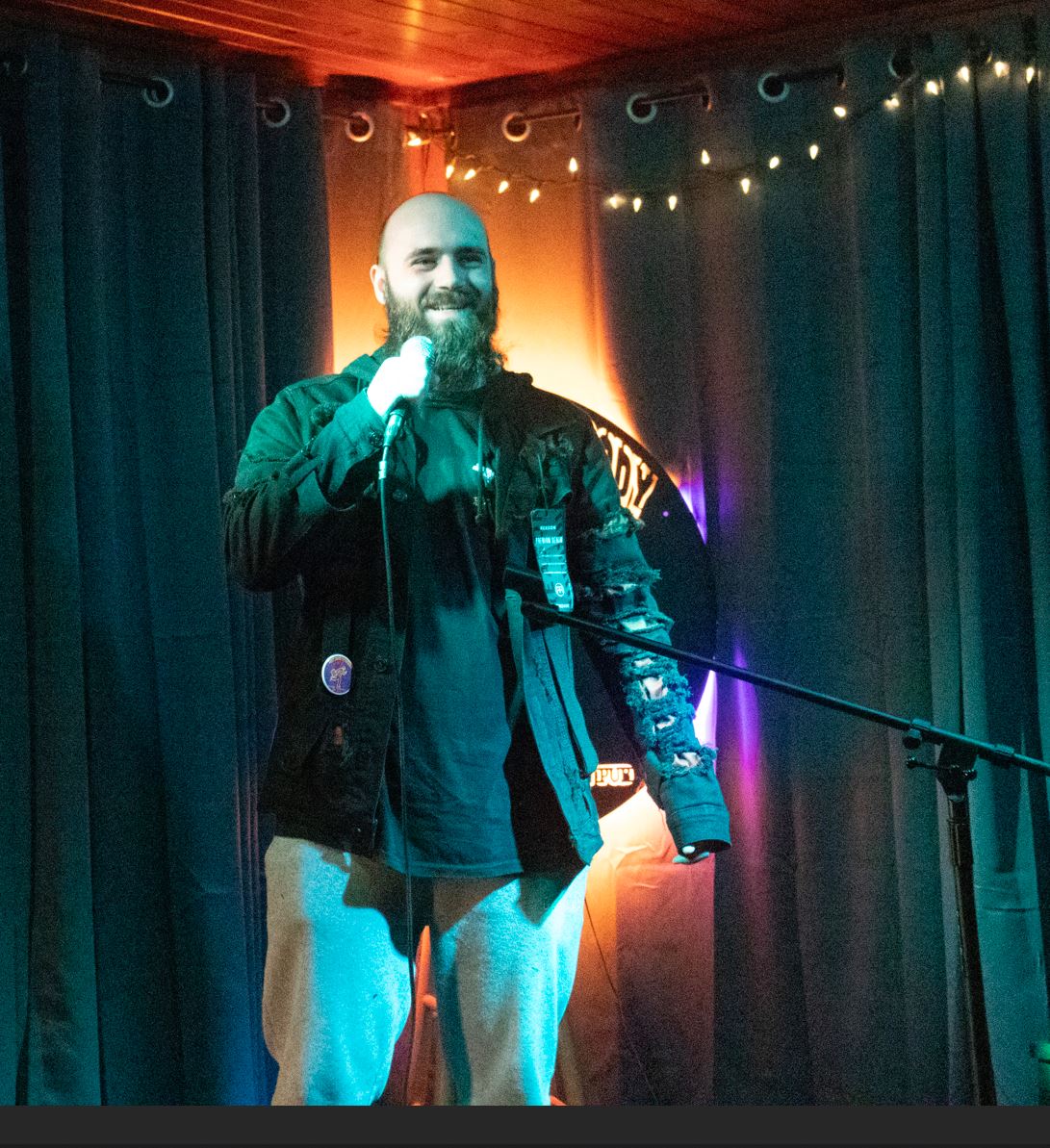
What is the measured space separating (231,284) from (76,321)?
0.33 meters

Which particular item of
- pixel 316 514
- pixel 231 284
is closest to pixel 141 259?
pixel 231 284

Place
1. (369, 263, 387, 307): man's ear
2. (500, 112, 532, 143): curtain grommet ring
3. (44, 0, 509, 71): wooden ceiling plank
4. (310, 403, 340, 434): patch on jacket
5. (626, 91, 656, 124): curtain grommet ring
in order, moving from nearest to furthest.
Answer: (310, 403, 340, 434): patch on jacket, (369, 263, 387, 307): man's ear, (44, 0, 509, 71): wooden ceiling plank, (626, 91, 656, 124): curtain grommet ring, (500, 112, 532, 143): curtain grommet ring

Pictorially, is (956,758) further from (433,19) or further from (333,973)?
(433,19)

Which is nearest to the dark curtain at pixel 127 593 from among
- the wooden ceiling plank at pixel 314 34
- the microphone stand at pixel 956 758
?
the wooden ceiling plank at pixel 314 34

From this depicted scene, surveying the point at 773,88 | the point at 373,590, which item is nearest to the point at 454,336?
the point at 373,590

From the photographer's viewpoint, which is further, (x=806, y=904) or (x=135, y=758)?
(x=806, y=904)

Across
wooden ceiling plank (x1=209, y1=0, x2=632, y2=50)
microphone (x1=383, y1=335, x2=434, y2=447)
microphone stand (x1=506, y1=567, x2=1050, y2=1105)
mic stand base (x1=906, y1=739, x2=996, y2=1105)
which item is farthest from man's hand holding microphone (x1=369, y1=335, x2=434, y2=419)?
wooden ceiling plank (x1=209, y1=0, x2=632, y2=50)

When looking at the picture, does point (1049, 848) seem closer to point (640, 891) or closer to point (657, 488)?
point (640, 891)

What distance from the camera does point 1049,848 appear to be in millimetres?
2723

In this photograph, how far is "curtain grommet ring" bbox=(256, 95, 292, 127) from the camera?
9.86 ft

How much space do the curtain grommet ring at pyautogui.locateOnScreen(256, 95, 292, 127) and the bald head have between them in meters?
0.93

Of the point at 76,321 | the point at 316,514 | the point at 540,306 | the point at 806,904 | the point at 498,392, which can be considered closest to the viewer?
the point at 316,514

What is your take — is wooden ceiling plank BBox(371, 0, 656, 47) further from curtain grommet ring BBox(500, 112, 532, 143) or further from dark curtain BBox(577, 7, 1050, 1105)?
curtain grommet ring BBox(500, 112, 532, 143)

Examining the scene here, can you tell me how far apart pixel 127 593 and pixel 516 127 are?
4.60 feet
